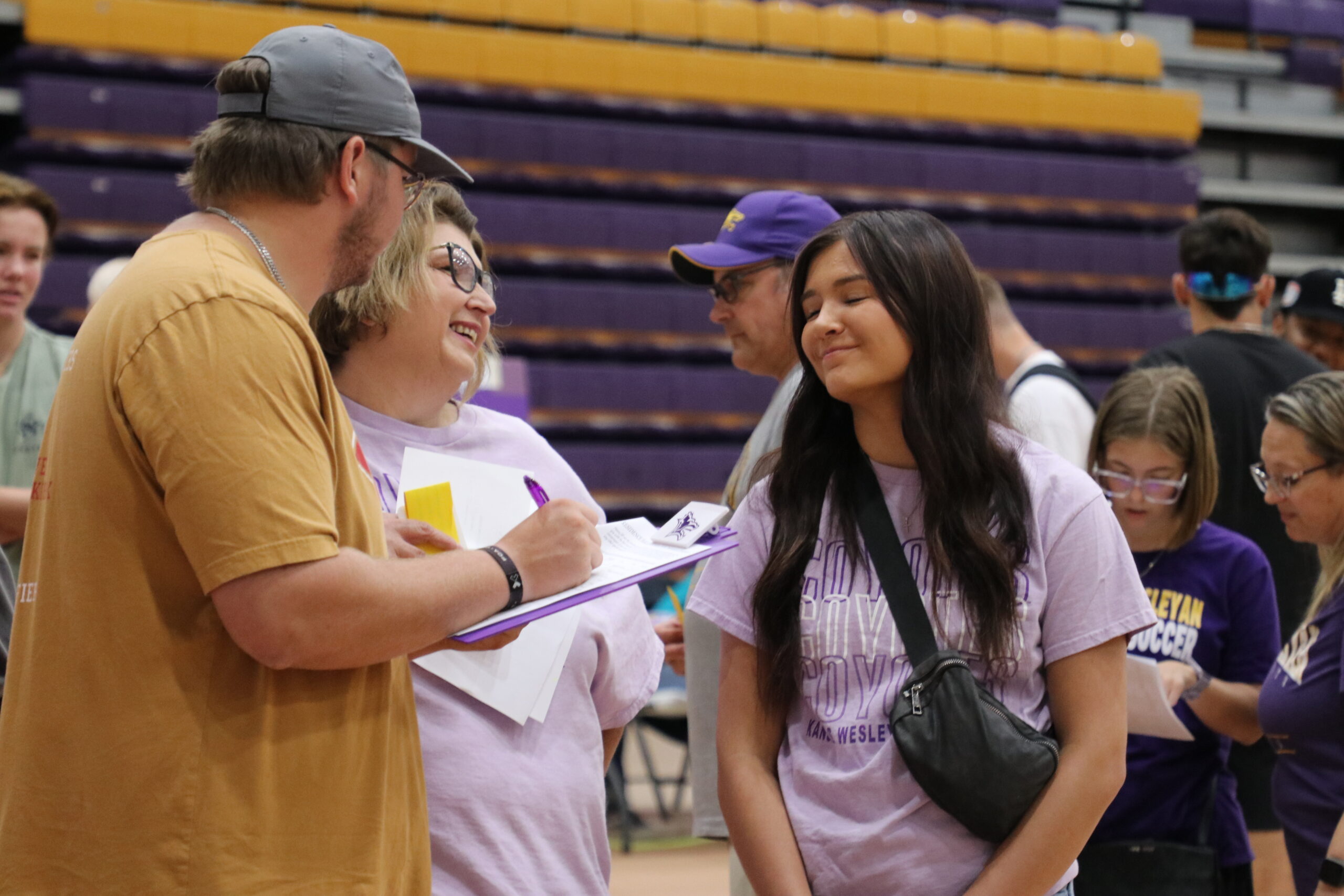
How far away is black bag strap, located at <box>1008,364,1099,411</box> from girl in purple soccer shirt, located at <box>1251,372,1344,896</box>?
1229mm

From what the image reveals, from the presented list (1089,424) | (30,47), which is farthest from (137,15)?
(1089,424)

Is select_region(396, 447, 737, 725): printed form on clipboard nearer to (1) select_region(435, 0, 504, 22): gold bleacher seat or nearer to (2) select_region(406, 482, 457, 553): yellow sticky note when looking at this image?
(2) select_region(406, 482, 457, 553): yellow sticky note

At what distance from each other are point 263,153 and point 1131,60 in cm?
1047

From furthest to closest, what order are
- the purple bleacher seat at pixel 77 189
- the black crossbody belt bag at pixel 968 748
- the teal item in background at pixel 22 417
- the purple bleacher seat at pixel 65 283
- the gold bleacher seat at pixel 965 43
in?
the gold bleacher seat at pixel 965 43, the purple bleacher seat at pixel 77 189, the purple bleacher seat at pixel 65 283, the teal item in background at pixel 22 417, the black crossbody belt bag at pixel 968 748

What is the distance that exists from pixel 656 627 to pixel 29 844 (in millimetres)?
1428

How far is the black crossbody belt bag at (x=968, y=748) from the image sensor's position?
1.52 m

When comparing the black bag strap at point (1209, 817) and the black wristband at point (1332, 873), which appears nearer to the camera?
the black wristband at point (1332, 873)

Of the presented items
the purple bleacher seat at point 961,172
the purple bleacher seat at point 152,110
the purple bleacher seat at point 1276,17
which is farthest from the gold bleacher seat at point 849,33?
the purple bleacher seat at point 152,110

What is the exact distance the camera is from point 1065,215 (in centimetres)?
1030

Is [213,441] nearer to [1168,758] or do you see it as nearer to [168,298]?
[168,298]

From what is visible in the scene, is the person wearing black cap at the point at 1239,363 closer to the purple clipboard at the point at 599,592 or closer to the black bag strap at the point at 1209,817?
the black bag strap at the point at 1209,817

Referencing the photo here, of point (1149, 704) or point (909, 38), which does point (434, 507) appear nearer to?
point (1149, 704)

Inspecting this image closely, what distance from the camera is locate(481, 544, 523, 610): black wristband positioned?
4.56ft

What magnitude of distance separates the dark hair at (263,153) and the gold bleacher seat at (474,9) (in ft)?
26.4
